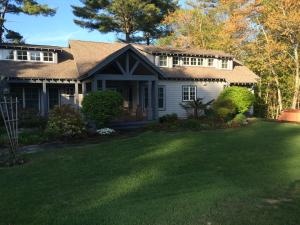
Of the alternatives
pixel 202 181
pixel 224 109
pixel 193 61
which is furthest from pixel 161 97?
pixel 202 181

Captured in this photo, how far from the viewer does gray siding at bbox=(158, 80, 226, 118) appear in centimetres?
2333

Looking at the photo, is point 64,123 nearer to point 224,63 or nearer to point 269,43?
point 224,63

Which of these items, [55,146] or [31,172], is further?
[55,146]

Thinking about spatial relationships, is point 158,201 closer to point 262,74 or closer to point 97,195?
point 97,195

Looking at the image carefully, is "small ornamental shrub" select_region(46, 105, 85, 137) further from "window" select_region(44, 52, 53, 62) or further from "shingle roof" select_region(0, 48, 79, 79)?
"window" select_region(44, 52, 53, 62)

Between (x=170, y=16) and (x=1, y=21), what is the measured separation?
56.3ft

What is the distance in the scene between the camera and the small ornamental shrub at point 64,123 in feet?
46.6

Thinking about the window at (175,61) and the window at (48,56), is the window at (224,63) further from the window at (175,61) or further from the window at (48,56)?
the window at (48,56)

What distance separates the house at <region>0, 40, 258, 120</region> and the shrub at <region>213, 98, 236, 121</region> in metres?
3.26

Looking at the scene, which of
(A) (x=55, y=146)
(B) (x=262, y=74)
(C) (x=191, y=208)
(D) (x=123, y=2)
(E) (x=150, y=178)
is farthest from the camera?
(D) (x=123, y=2)

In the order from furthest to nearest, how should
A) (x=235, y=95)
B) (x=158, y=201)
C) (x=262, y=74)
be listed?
(x=262, y=74) < (x=235, y=95) < (x=158, y=201)

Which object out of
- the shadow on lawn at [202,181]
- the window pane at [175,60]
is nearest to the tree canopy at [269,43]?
the window pane at [175,60]

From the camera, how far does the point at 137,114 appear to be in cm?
2078

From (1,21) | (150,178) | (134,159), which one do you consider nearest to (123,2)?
(1,21)
